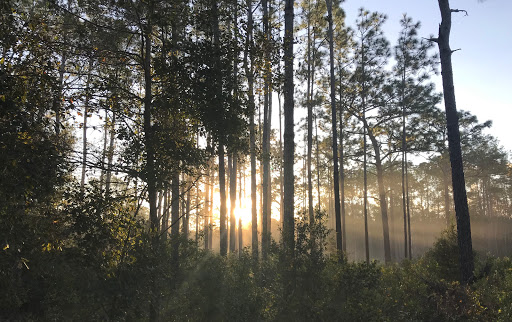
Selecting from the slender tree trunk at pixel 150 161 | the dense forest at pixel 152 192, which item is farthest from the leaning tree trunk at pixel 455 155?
the slender tree trunk at pixel 150 161

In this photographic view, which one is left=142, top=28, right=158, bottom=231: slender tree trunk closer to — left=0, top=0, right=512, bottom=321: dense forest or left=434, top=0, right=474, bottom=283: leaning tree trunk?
left=0, top=0, right=512, bottom=321: dense forest

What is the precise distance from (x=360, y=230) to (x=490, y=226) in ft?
53.3

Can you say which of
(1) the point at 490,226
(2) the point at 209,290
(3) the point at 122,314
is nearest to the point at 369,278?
(2) the point at 209,290

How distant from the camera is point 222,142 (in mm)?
7148

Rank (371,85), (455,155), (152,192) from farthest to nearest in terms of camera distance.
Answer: (371,85), (455,155), (152,192)

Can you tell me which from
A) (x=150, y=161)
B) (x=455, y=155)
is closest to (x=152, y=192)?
(x=150, y=161)

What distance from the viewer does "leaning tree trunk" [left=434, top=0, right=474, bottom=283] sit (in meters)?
9.09

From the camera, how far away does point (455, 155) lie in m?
9.51

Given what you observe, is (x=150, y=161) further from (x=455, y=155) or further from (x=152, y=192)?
(x=455, y=155)

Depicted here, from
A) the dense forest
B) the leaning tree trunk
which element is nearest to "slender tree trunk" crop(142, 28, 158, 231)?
the dense forest

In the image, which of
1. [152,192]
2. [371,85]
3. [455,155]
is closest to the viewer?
[152,192]

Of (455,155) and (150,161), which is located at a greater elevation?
(455,155)

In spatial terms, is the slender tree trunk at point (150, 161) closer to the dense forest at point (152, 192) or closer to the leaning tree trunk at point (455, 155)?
the dense forest at point (152, 192)

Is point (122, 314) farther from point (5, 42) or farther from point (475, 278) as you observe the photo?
point (475, 278)
